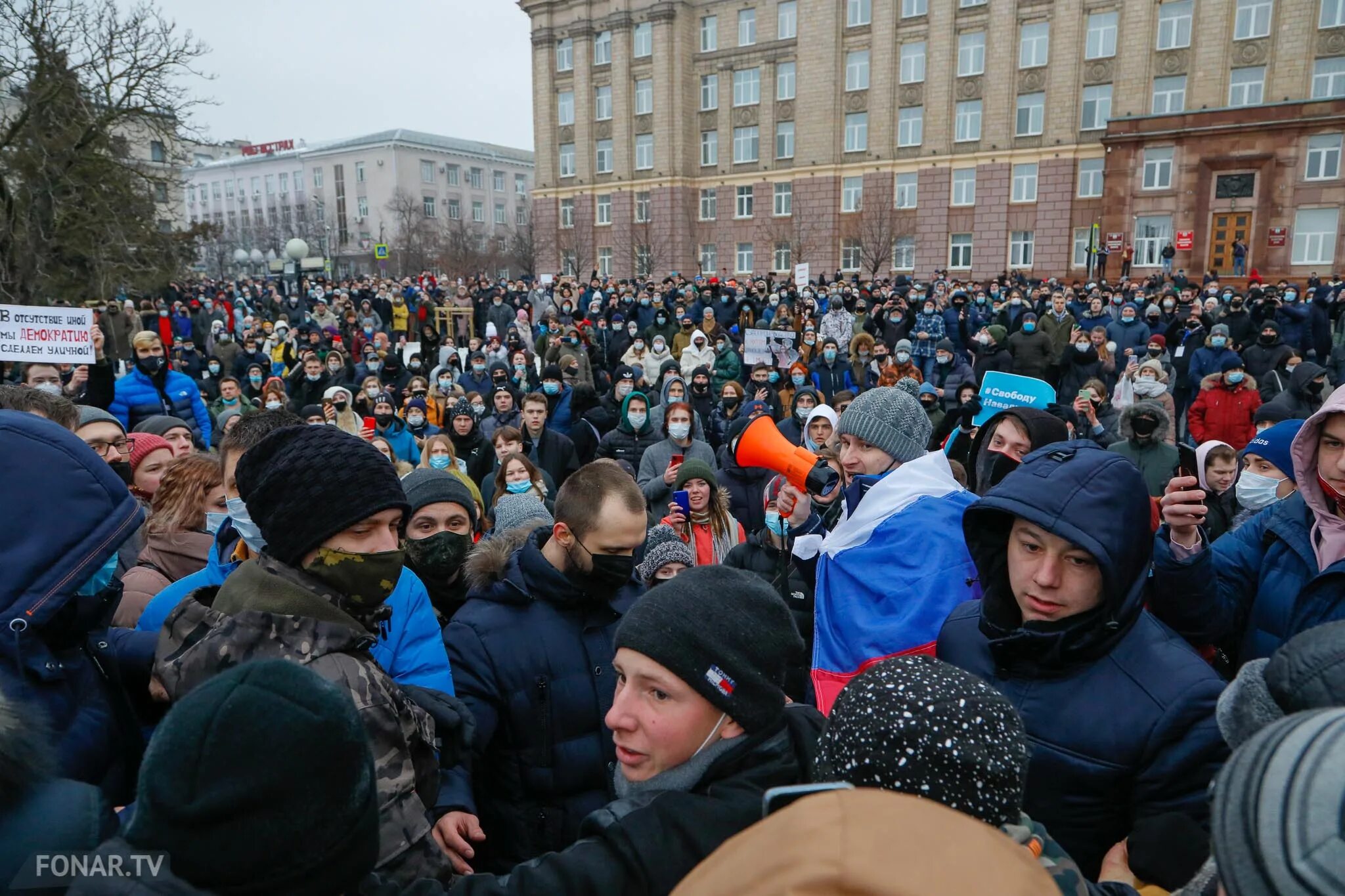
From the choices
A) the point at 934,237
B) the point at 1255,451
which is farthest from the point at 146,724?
the point at 934,237

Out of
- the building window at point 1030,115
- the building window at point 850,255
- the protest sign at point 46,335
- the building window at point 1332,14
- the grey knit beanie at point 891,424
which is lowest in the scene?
the grey knit beanie at point 891,424

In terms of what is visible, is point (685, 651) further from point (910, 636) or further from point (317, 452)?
point (910, 636)

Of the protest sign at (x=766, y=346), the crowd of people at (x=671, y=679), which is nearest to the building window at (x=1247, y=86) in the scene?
the protest sign at (x=766, y=346)

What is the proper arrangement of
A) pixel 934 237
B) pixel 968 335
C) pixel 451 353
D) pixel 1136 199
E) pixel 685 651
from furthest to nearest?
pixel 934 237 < pixel 1136 199 < pixel 968 335 < pixel 451 353 < pixel 685 651

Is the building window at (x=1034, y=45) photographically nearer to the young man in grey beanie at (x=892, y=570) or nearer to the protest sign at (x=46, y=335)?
the protest sign at (x=46, y=335)

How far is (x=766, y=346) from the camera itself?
12.0m

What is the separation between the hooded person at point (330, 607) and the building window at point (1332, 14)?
144 ft

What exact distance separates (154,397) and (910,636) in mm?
7840

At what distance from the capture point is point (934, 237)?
40938mm

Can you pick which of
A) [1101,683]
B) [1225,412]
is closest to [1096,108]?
[1225,412]

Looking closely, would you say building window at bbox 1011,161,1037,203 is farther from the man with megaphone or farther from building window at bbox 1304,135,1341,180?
the man with megaphone

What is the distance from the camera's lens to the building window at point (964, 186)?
39438 mm

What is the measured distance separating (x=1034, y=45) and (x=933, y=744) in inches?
1717

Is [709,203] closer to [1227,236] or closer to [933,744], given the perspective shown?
[1227,236]
